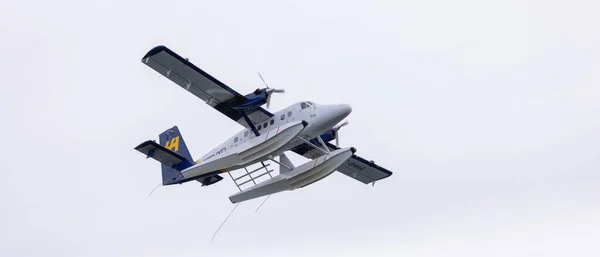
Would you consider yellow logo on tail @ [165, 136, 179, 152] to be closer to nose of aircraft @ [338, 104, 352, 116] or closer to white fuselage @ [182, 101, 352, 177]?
white fuselage @ [182, 101, 352, 177]

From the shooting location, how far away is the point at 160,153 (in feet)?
129

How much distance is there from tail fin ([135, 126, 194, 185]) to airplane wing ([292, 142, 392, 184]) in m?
4.25

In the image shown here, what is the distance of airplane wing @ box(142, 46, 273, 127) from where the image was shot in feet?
118

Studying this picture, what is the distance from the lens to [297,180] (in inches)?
1502

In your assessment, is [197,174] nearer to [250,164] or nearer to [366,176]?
[250,164]

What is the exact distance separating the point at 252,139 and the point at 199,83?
2.71 meters

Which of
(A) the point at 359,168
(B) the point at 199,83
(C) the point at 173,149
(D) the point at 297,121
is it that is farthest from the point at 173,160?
(A) the point at 359,168

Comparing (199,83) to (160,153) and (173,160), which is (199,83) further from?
(173,160)

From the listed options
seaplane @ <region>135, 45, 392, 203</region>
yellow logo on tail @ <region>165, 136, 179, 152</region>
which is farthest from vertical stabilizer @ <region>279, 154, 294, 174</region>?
yellow logo on tail @ <region>165, 136, 179, 152</region>

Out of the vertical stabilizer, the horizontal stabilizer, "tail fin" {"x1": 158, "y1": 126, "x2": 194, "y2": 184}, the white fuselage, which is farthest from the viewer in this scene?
"tail fin" {"x1": 158, "y1": 126, "x2": 194, "y2": 184}

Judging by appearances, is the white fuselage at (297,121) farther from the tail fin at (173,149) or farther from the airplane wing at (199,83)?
the tail fin at (173,149)

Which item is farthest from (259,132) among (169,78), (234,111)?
(169,78)

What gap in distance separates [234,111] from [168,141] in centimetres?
506

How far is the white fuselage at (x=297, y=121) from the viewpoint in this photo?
121 feet
